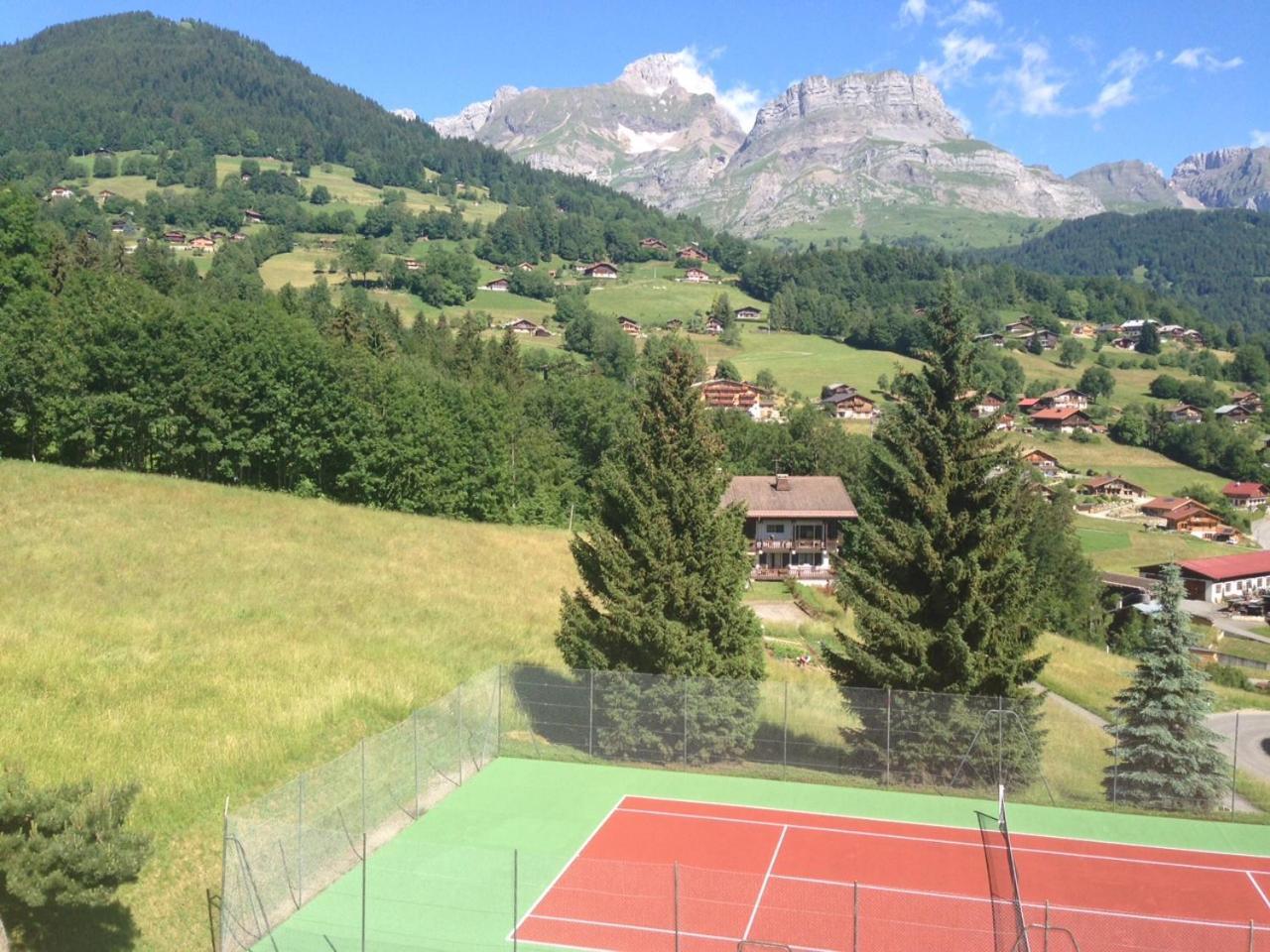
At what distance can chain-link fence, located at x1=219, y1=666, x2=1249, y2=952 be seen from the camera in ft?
51.7

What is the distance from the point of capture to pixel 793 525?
66625 millimetres

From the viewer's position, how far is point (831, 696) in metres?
23.8

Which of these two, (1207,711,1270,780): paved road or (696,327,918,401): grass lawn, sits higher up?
Result: (696,327,918,401): grass lawn

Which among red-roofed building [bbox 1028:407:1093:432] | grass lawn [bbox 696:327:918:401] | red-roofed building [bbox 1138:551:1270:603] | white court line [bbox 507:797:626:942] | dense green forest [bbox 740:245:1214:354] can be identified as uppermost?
dense green forest [bbox 740:245:1214:354]

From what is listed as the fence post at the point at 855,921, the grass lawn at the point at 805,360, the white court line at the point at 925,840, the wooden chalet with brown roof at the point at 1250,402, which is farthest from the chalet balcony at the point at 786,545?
the wooden chalet with brown roof at the point at 1250,402

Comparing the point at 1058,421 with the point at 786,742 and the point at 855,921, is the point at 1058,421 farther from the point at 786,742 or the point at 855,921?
the point at 855,921

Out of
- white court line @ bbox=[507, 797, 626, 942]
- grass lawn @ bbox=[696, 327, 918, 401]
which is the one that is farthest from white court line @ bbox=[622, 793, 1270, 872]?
grass lawn @ bbox=[696, 327, 918, 401]

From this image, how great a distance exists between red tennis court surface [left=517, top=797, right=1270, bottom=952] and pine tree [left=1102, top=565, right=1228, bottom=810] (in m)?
2.27

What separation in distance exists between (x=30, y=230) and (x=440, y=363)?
3430 centimetres

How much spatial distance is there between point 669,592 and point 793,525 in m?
43.6

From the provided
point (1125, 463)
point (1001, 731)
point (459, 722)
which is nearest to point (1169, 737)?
point (1001, 731)

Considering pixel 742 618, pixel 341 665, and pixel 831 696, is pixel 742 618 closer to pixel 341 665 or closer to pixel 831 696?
pixel 831 696

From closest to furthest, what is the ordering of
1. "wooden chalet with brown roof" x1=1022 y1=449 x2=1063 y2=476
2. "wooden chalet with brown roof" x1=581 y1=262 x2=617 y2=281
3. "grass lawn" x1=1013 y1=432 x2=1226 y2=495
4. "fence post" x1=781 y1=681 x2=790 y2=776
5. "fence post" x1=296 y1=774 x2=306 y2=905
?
"fence post" x1=296 y1=774 x2=306 y2=905 → "fence post" x1=781 y1=681 x2=790 y2=776 → "wooden chalet with brown roof" x1=1022 y1=449 x2=1063 y2=476 → "grass lawn" x1=1013 y1=432 x2=1226 y2=495 → "wooden chalet with brown roof" x1=581 y1=262 x2=617 y2=281

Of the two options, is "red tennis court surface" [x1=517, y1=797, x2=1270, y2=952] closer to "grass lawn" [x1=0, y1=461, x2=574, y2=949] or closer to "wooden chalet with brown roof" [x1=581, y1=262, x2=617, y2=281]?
"grass lawn" [x1=0, y1=461, x2=574, y2=949]
